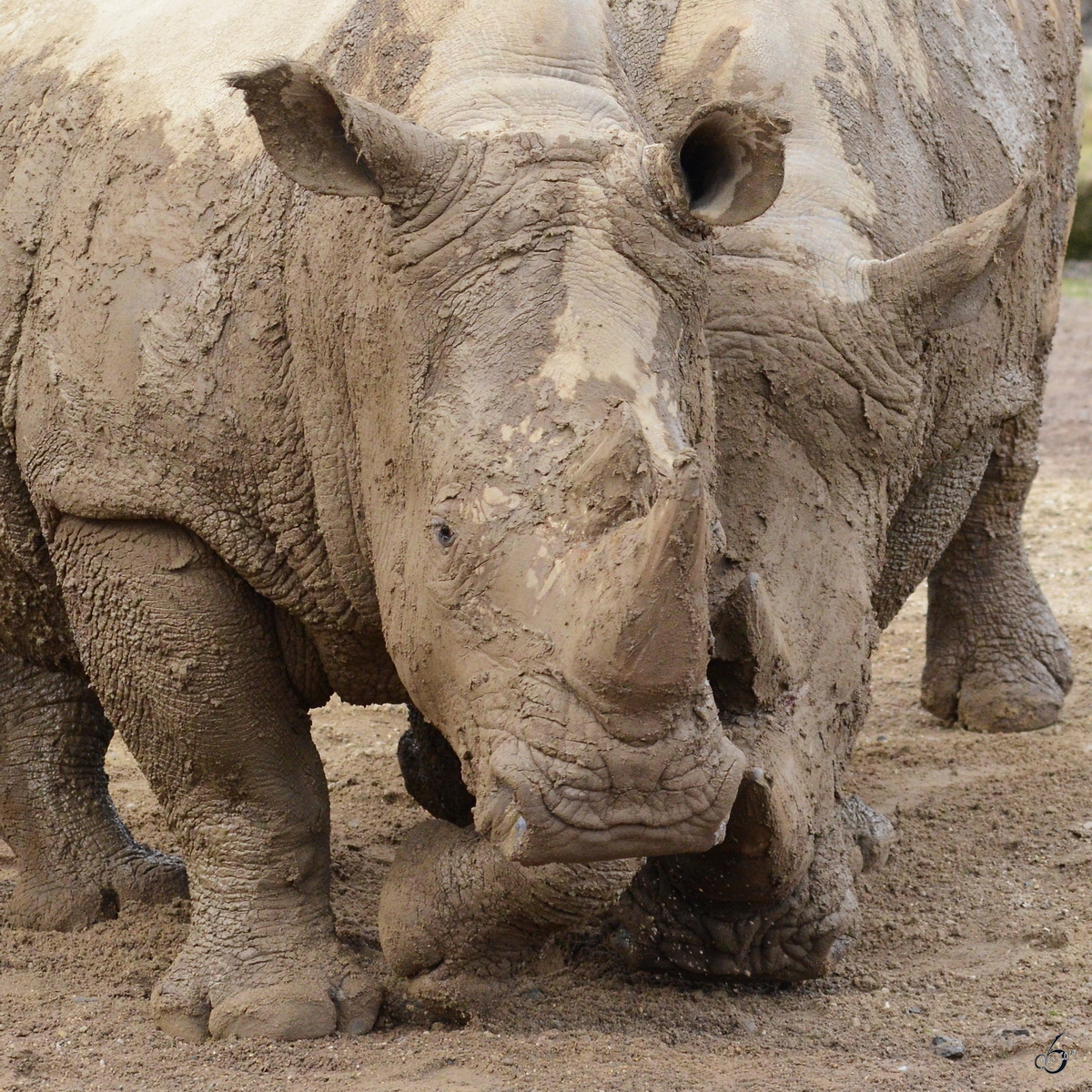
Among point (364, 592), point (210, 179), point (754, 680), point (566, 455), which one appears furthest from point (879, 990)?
point (210, 179)

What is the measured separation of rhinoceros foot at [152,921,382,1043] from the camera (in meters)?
4.25

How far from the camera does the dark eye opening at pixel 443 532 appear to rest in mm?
3439

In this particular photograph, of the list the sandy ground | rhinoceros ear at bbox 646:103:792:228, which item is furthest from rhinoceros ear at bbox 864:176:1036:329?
the sandy ground

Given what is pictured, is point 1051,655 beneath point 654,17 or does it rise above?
beneath

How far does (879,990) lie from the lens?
444 cm

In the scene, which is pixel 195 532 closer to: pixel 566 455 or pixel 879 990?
pixel 566 455

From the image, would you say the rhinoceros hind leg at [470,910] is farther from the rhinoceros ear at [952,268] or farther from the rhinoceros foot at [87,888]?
the rhinoceros ear at [952,268]

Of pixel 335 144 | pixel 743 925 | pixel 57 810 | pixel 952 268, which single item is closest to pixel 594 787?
pixel 743 925

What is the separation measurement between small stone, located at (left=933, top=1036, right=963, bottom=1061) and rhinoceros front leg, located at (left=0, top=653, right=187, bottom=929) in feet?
7.02

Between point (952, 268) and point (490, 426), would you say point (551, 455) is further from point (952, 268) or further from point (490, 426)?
point (952, 268)

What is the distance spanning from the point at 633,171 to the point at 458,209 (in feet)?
1.08

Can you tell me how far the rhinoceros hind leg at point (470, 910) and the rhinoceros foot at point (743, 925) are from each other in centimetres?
27

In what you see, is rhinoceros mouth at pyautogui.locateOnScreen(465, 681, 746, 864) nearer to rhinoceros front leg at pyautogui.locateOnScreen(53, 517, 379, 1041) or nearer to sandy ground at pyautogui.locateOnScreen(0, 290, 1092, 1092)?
sandy ground at pyautogui.locateOnScreen(0, 290, 1092, 1092)

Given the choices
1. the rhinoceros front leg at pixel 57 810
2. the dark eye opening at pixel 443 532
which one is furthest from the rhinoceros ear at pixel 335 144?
the rhinoceros front leg at pixel 57 810
